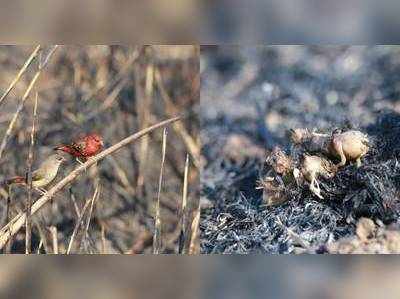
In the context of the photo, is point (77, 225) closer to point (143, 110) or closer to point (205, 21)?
point (143, 110)

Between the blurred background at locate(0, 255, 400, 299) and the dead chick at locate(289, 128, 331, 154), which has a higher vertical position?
the dead chick at locate(289, 128, 331, 154)

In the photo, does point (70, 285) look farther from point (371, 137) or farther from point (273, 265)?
point (371, 137)

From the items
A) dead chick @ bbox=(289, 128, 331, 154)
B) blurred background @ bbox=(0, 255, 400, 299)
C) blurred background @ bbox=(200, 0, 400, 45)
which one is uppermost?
blurred background @ bbox=(200, 0, 400, 45)

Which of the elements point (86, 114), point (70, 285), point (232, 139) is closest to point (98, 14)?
point (86, 114)

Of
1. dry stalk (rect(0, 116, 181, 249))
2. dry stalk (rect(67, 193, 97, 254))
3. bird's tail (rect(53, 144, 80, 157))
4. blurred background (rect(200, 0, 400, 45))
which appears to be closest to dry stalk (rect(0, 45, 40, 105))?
bird's tail (rect(53, 144, 80, 157))

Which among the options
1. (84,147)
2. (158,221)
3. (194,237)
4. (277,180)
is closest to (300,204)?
(277,180)

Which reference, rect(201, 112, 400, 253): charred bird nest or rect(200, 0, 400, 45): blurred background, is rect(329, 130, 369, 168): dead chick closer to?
rect(201, 112, 400, 253): charred bird nest
